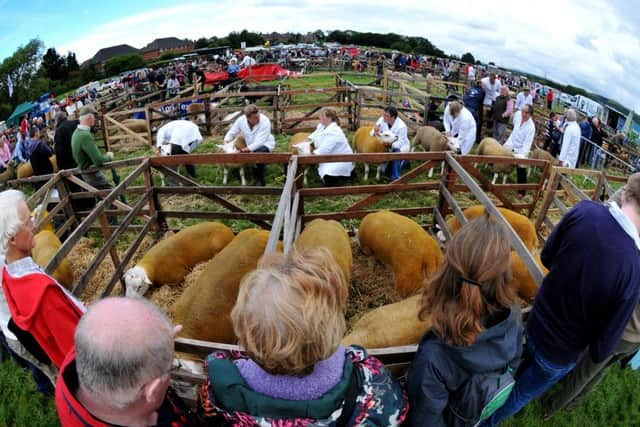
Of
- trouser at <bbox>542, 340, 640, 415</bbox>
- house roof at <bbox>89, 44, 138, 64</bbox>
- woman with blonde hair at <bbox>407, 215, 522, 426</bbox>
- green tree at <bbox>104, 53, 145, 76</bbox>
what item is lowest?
trouser at <bbox>542, 340, 640, 415</bbox>

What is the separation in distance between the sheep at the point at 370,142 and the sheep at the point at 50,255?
19.4 ft

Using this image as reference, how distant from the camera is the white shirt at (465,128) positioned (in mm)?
8883

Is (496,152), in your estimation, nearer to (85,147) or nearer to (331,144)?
(331,144)

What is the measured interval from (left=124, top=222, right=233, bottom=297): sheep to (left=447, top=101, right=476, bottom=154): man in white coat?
629 centimetres

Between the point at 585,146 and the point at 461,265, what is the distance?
12.6 meters

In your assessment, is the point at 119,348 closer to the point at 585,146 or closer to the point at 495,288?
the point at 495,288

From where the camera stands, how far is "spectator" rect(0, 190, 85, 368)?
88.5 inches

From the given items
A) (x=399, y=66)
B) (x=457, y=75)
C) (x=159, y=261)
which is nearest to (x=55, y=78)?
(x=399, y=66)

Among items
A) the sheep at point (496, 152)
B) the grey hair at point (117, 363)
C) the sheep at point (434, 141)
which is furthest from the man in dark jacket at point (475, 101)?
the grey hair at point (117, 363)

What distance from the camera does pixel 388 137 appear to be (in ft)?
28.4

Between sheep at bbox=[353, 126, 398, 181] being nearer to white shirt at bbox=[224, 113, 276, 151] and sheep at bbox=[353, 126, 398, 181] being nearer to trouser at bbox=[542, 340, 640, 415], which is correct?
white shirt at bbox=[224, 113, 276, 151]

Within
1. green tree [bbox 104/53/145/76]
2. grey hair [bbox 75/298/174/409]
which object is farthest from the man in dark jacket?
green tree [bbox 104/53/145/76]

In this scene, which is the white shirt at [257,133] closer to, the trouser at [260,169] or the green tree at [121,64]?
the trouser at [260,169]

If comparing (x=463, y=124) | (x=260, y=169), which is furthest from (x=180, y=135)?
(x=463, y=124)
